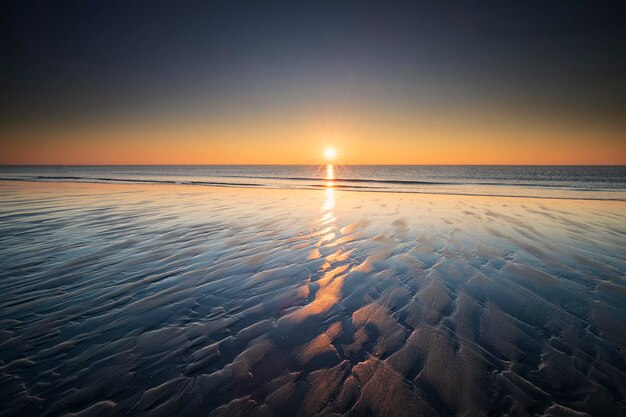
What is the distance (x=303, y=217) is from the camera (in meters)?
12.5

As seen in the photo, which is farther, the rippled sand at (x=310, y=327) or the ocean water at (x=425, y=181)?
the ocean water at (x=425, y=181)

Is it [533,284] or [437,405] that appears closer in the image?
[437,405]

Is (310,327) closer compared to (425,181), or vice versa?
(310,327)

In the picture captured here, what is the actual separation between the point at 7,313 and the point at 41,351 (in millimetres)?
1597

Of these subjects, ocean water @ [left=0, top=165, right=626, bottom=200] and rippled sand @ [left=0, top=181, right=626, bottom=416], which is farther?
ocean water @ [left=0, top=165, right=626, bottom=200]

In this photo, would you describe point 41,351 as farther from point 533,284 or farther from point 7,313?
point 533,284

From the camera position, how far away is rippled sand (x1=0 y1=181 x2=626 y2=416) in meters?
2.75

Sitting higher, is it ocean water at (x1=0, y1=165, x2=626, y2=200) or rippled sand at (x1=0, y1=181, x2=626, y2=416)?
rippled sand at (x1=0, y1=181, x2=626, y2=416)

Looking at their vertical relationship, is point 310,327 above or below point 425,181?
above

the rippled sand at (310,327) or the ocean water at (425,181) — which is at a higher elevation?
the rippled sand at (310,327)

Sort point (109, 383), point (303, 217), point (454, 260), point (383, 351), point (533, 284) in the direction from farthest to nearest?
point (303, 217)
point (454, 260)
point (533, 284)
point (383, 351)
point (109, 383)

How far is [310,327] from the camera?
4.00 meters

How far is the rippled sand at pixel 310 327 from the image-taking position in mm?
2754

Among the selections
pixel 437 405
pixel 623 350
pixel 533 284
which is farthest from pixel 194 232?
pixel 623 350
